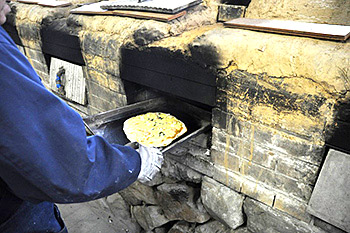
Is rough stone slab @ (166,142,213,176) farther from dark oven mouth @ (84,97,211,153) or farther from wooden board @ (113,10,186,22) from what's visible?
wooden board @ (113,10,186,22)

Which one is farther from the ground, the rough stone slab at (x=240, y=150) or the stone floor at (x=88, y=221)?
the rough stone slab at (x=240, y=150)

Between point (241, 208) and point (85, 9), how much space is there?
272 cm

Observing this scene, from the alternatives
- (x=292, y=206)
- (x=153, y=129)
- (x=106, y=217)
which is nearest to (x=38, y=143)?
(x=153, y=129)

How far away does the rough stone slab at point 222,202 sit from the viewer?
2.29 m

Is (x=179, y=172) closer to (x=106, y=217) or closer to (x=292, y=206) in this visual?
(x=292, y=206)

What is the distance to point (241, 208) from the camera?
2.29 metres

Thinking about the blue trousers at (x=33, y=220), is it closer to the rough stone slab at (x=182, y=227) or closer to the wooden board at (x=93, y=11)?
the rough stone slab at (x=182, y=227)

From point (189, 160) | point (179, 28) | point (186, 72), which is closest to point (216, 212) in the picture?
point (189, 160)

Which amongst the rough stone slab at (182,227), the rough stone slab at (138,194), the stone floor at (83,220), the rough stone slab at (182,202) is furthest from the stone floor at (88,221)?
the rough stone slab at (182,202)

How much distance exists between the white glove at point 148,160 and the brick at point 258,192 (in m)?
0.76

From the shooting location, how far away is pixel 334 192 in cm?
165

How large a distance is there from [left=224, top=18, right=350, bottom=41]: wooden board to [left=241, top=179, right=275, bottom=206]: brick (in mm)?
1128

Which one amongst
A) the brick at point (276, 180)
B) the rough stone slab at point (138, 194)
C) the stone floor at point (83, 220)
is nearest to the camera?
the brick at point (276, 180)

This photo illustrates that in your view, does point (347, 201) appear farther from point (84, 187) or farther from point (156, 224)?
point (156, 224)
